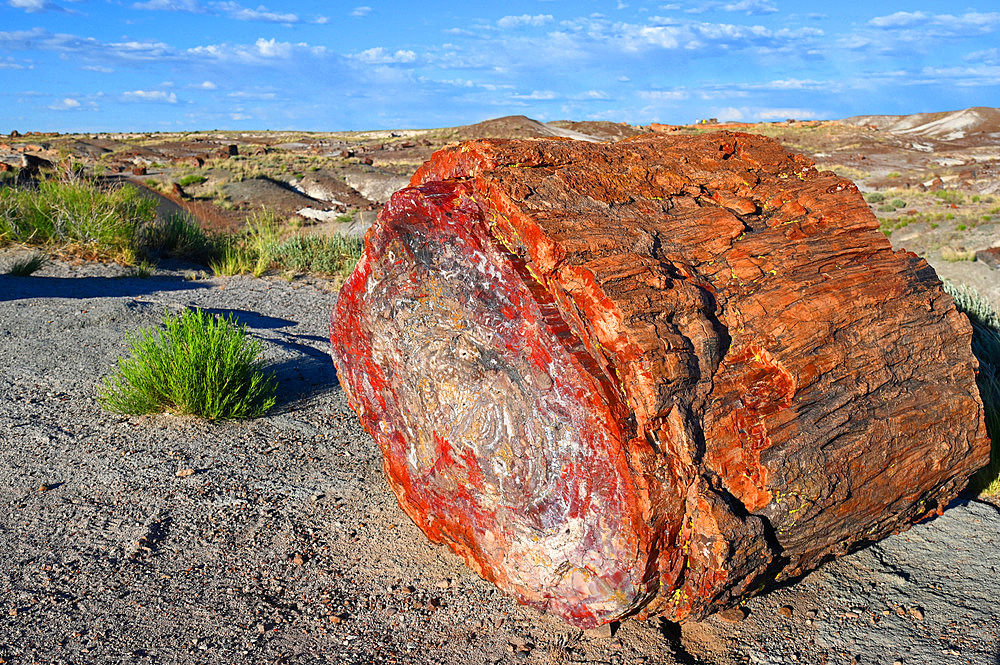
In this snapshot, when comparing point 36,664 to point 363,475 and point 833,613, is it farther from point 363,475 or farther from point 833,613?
point 833,613

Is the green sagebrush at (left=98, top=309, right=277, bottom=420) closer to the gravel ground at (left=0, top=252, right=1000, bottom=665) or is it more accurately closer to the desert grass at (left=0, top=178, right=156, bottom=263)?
the gravel ground at (left=0, top=252, right=1000, bottom=665)

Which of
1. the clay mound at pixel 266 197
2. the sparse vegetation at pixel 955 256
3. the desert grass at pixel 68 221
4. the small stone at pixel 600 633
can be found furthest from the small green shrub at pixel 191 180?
the small stone at pixel 600 633

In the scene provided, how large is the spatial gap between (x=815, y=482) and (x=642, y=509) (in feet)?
2.25

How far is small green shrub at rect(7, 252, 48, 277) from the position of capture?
8484mm

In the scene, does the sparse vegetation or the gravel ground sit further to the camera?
the sparse vegetation

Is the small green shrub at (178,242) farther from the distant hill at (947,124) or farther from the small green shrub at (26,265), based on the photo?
the distant hill at (947,124)

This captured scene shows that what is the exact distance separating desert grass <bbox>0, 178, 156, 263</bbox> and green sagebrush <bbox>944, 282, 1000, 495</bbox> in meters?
9.96

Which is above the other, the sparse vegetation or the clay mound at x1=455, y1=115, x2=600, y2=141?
the clay mound at x1=455, y1=115, x2=600, y2=141

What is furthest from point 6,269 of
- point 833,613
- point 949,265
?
point 949,265

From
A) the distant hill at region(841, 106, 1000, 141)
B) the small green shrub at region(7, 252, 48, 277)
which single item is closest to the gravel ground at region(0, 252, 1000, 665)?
the small green shrub at region(7, 252, 48, 277)

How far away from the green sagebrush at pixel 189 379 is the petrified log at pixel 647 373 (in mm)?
1576

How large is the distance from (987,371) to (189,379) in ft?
17.7

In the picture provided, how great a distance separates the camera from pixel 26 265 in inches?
340

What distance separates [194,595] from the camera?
9.67ft
